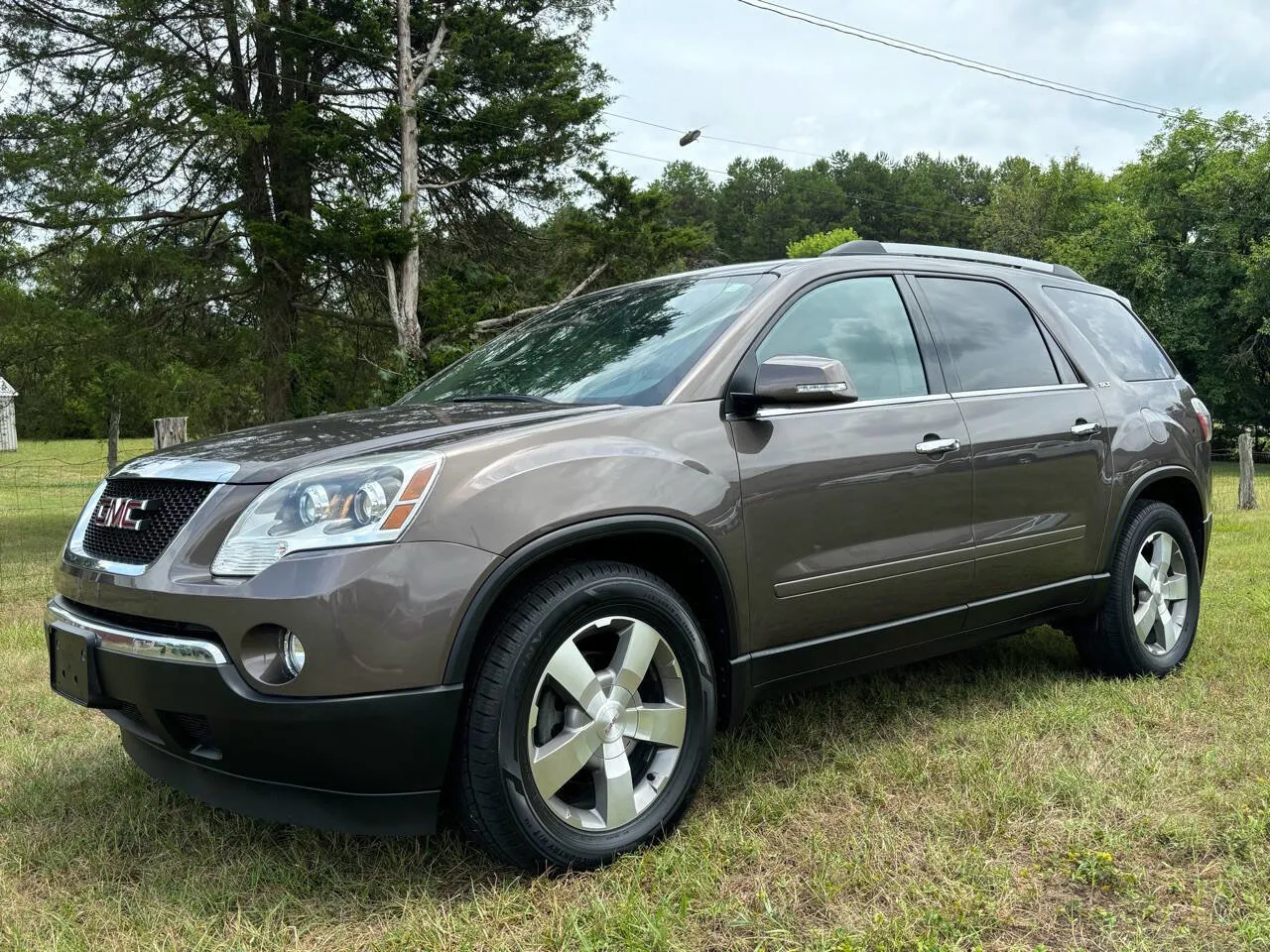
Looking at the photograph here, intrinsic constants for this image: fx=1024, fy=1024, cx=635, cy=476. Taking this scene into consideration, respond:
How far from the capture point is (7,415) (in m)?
13.4

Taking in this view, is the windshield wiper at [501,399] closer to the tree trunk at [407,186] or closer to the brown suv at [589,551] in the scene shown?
the brown suv at [589,551]

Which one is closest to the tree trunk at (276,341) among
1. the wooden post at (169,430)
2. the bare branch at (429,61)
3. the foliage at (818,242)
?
the bare branch at (429,61)

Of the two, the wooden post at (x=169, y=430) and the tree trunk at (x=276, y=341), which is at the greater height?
the tree trunk at (x=276, y=341)

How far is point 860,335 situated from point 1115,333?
183 centimetres

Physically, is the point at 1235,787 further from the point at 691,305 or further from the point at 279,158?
the point at 279,158

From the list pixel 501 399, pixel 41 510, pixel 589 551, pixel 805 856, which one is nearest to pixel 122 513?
pixel 501 399

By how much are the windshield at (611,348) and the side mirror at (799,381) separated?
24 centimetres

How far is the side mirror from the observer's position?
9.79 ft

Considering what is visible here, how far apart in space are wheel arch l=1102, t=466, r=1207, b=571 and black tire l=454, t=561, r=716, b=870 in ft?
7.78

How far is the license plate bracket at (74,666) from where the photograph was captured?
2605mm

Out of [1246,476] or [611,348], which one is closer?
[611,348]

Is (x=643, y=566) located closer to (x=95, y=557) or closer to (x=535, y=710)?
(x=535, y=710)

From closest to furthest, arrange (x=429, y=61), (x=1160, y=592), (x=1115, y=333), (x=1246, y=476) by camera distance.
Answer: (x=1160, y=592) → (x=1115, y=333) → (x=1246, y=476) → (x=429, y=61)

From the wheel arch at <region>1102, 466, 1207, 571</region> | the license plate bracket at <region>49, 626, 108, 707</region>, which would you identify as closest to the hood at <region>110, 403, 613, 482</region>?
the license plate bracket at <region>49, 626, 108, 707</region>
